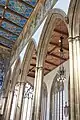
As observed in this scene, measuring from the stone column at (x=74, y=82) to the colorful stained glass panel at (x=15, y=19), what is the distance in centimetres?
688

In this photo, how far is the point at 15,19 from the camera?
1276cm

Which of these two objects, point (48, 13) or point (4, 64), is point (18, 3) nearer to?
point (48, 13)

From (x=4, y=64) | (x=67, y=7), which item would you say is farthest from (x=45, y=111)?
(x=67, y=7)

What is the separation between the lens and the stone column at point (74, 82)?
17.3 ft

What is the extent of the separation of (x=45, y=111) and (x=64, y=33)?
22.4ft

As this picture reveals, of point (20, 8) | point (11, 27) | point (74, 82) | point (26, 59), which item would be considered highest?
point (20, 8)

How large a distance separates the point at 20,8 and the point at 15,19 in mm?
1202

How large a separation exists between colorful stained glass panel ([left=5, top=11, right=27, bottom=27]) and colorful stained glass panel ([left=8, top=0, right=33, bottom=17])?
1.42 feet

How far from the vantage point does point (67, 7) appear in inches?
283

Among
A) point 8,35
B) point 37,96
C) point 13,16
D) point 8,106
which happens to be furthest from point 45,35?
point 8,35

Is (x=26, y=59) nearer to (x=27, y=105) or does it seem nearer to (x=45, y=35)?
(x=45, y=35)

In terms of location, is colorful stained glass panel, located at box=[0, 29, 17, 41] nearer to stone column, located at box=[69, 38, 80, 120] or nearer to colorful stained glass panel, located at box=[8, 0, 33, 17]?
colorful stained glass panel, located at box=[8, 0, 33, 17]

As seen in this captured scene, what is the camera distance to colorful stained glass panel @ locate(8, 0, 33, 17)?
11500mm

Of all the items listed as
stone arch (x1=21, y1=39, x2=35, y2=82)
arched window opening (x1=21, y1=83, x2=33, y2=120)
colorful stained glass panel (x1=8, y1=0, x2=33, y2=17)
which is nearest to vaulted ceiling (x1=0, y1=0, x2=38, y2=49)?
colorful stained glass panel (x1=8, y1=0, x2=33, y2=17)
